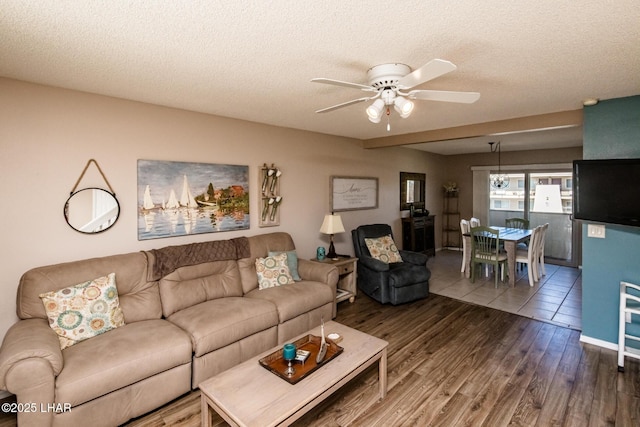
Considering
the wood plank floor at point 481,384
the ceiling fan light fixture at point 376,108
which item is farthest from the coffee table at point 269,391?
the ceiling fan light fixture at point 376,108

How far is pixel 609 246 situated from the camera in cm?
303

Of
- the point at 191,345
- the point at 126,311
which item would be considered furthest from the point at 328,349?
the point at 126,311

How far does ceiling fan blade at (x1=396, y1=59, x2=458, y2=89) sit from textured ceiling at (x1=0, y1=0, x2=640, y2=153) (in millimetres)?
195

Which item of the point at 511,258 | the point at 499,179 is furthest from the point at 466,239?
the point at 499,179

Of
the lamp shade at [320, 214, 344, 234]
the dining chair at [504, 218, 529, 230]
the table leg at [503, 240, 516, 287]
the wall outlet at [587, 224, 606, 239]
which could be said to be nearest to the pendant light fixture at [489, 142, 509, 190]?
the dining chair at [504, 218, 529, 230]

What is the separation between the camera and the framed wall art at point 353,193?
4945 mm

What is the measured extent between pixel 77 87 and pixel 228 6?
1.94m

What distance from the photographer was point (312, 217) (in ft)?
15.2

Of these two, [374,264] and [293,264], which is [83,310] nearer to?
[293,264]

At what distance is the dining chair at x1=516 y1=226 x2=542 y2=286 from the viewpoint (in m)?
4.89

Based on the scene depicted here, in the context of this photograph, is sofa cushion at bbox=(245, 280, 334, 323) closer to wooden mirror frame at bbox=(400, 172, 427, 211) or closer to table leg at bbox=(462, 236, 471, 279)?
table leg at bbox=(462, 236, 471, 279)

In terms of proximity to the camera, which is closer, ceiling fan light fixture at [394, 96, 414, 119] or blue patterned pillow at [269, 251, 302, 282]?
ceiling fan light fixture at [394, 96, 414, 119]

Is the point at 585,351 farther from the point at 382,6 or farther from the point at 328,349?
the point at 382,6

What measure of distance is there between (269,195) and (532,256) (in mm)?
4222
